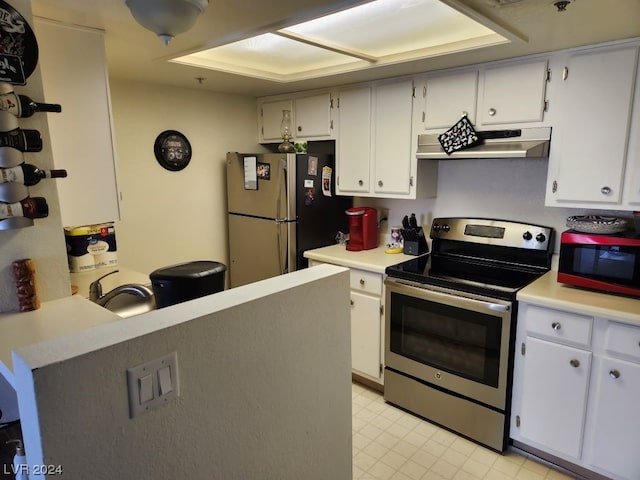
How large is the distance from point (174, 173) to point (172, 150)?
17 cm

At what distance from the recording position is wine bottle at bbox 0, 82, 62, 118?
1331 millimetres

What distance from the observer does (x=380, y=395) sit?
293 cm

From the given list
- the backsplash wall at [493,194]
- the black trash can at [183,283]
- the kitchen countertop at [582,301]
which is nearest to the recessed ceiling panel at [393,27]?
the backsplash wall at [493,194]

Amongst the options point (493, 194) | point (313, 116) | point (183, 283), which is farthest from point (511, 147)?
point (183, 283)

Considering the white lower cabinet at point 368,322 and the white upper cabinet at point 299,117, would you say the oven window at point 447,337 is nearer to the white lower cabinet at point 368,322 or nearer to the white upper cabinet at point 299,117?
the white lower cabinet at point 368,322

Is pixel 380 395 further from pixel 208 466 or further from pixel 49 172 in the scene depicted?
pixel 49 172

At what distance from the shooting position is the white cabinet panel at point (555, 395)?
205 cm

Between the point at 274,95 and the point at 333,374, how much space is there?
2764mm

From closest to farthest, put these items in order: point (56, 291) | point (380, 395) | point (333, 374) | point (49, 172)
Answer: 1. point (333, 374)
2. point (49, 172)
3. point (56, 291)
4. point (380, 395)

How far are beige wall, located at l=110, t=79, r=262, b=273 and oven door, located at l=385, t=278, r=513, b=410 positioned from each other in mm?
1653

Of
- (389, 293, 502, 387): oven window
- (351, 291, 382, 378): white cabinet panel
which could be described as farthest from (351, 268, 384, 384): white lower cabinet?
(389, 293, 502, 387): oven window

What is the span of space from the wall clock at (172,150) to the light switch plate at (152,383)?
2.52 metres

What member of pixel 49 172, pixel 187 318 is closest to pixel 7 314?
pixel 49 172

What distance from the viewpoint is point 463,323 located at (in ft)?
7.82
